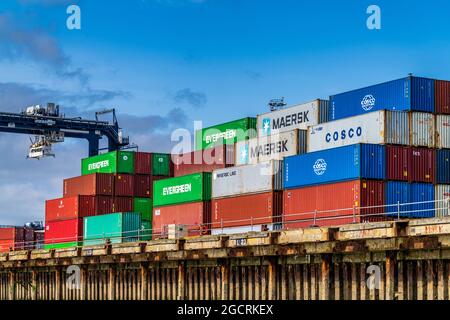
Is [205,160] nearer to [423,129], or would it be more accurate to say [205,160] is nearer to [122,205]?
[122,205]

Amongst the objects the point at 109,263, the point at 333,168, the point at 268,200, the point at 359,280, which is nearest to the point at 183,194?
the point at 109,263

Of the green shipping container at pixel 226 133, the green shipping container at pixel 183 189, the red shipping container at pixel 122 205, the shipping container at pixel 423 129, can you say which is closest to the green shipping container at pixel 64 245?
the red shipping container at pixel 122 205

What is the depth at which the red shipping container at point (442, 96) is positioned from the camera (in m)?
51.6

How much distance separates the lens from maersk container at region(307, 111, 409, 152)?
163 feet

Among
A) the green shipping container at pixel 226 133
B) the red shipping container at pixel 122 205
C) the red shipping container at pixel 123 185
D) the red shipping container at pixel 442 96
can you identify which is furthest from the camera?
the red shipping container at pixel 123 185

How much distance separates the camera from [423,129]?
1996 inches

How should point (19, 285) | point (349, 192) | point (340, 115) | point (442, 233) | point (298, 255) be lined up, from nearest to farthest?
point (442, 233) < point (298, 255) < point (349, 192) < point (340, 115) < point (19, 285)

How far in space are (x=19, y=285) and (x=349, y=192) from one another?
38.4m

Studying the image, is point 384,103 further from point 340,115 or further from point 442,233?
point 442,233

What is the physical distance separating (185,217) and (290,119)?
33.3 ft

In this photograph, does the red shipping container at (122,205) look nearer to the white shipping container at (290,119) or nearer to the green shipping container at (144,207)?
the green shipping container at (144,207)

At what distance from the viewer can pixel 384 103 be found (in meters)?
52.4

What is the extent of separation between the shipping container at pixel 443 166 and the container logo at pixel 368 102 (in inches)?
203

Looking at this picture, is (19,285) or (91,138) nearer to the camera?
(19,285)
